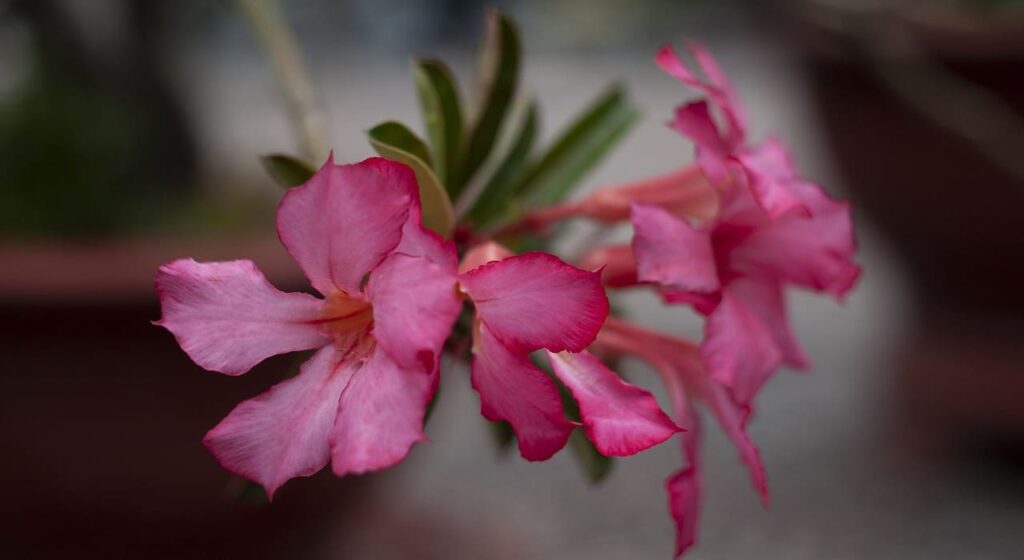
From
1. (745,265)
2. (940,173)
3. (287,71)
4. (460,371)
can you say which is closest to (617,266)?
(745,265)

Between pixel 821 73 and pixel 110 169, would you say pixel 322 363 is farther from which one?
pixel 821 73

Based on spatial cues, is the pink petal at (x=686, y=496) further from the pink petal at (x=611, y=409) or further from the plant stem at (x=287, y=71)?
the plant stem at (x=287, y=71)

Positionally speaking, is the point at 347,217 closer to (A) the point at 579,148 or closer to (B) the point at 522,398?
(B) the point at 522,398

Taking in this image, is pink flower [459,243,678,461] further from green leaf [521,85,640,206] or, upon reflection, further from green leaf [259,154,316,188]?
green leaf [521,85,640,206]

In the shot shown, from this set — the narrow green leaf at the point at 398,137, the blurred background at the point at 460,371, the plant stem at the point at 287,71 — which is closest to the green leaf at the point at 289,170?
the narrow green leaf at the point at 398,137

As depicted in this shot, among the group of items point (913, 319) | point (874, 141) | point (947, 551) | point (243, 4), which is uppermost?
point (243, 4)

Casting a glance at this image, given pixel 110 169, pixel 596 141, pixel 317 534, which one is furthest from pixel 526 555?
pixel 596 141

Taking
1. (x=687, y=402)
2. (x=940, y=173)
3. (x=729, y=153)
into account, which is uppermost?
(x=729, y=153)
